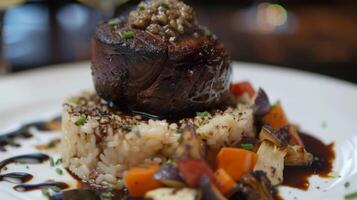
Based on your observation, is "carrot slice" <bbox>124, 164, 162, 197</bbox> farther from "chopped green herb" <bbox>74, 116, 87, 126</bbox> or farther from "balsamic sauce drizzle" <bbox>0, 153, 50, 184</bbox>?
"balsamic sauce drizzle" <bbox>0, 153, 50, 184</bbox>

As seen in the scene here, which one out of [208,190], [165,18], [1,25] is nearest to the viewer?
[208,190]

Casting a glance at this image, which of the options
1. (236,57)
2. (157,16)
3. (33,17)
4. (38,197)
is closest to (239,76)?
(236,57)

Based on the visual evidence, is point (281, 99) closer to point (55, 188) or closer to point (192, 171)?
point (192, 171)

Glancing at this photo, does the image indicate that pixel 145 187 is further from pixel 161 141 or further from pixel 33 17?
pixel 33 17

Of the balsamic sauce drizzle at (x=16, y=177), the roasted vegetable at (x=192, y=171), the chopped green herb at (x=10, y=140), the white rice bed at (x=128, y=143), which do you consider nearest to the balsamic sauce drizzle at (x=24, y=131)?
the chopped green herb at (x=10, y=140)

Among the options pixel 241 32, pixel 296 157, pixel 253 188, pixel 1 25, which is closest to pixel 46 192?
pixel 253 188

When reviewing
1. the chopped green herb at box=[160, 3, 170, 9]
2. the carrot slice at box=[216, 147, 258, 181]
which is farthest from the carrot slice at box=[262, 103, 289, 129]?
the chopped green herb at box=[160, 3, 170, 9]

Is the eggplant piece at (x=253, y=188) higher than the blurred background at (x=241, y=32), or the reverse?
the blurred background at (x=241, y=32)

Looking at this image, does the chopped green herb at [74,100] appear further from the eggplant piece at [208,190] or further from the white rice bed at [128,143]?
the eggplant piece at [208,190]
